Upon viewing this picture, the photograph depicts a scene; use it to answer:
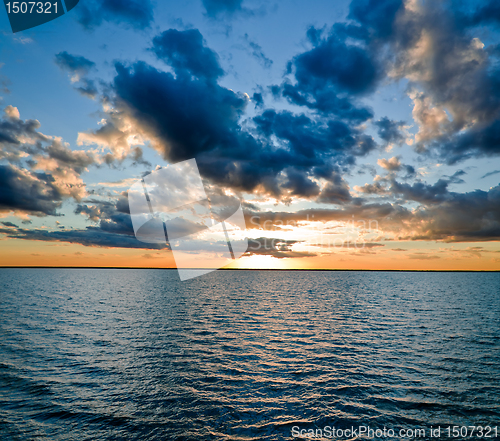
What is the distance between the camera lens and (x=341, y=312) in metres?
57.8

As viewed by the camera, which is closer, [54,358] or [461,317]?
[54,358]

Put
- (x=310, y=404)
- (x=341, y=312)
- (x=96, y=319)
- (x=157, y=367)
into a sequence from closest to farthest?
(x=310, y=404)
(x=157, y=367)
(x=96, y=319)
(x=341, y=312)

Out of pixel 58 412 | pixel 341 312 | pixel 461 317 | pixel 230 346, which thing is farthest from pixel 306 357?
pixel 461 317

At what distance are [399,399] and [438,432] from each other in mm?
3748

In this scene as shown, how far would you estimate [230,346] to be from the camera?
32.4 metres

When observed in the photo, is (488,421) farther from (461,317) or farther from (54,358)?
(461,317)

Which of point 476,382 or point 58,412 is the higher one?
point 58,412

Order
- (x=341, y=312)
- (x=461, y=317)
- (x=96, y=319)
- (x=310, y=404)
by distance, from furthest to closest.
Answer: (x=341, y=312) → (x=461, y=317) → (x=96, y=319) → (x=310, y=404)

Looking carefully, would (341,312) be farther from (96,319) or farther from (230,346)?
(96,319)

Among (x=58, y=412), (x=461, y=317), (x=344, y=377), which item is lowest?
(x=461, y=317)

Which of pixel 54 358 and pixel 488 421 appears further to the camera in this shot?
pixel 54 358

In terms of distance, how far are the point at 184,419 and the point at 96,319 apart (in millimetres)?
38975

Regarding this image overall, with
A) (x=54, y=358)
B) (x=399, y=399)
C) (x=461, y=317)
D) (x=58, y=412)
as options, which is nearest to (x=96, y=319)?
(x=54, y=358)

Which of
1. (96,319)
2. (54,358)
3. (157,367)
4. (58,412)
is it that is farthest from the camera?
(96,319)
